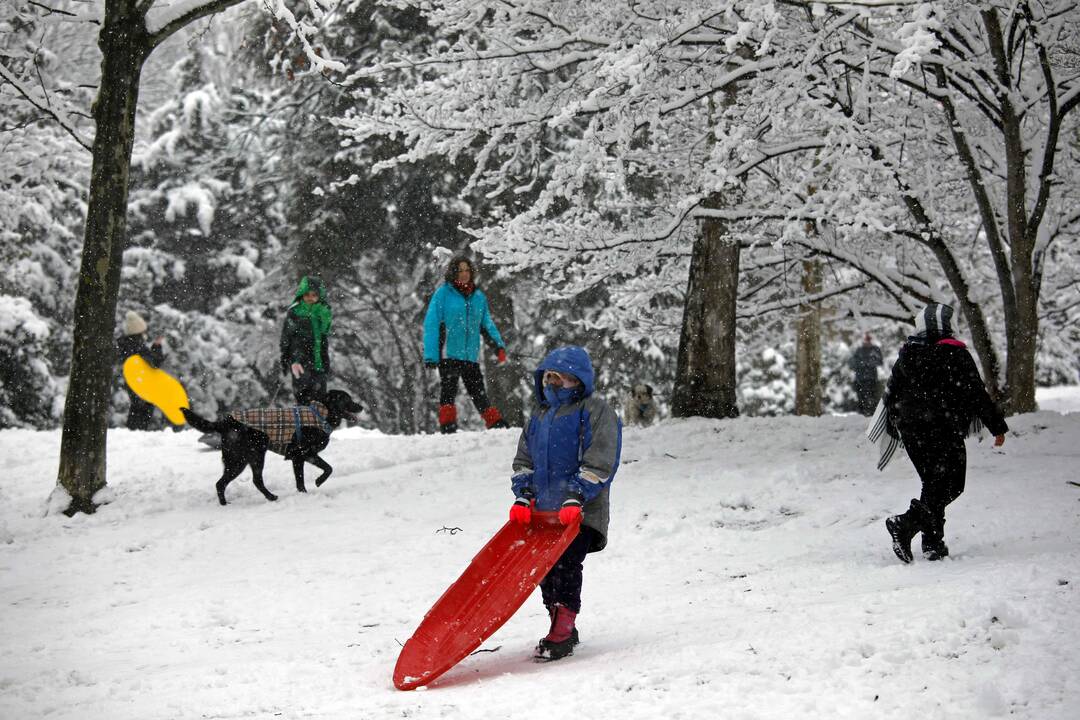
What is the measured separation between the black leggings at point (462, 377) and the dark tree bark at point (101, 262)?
3.58 metres

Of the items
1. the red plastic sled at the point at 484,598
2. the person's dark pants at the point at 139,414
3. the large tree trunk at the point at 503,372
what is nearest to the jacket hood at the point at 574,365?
the red plastic sled at the point at 484,598

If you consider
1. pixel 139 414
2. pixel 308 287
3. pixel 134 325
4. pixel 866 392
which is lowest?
pixel 866 392

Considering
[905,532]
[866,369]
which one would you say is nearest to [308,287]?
[905,532]

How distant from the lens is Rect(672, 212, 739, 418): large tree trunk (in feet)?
36.6

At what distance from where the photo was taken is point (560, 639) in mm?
4641

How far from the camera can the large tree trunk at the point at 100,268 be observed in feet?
28.5

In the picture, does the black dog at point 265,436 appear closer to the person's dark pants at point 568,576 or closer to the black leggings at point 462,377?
the black leggings at point 462,377

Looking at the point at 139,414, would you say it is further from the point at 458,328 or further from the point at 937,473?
the point at 937,473

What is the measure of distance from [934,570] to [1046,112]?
7.90 metres

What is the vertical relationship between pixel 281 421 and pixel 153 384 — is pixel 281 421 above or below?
below

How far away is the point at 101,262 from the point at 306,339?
2794 mm

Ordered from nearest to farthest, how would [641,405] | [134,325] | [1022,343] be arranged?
1. [1022,343]
2. [134,325]
3. [641,405]

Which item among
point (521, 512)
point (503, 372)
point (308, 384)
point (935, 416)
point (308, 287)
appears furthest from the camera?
point (503, 372)

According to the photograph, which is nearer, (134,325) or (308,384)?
(308,384)
